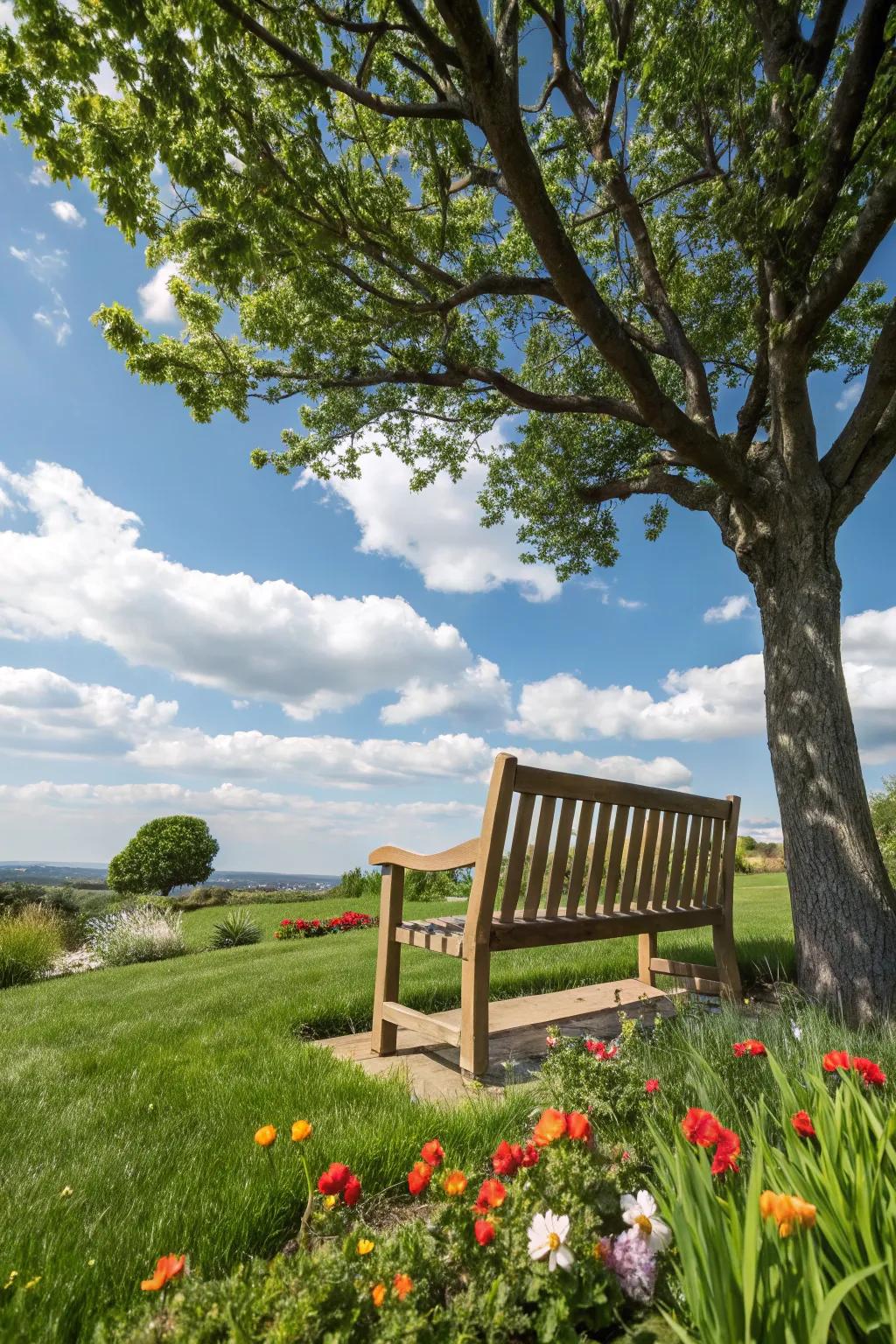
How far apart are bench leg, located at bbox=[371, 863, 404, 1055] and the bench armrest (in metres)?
0.10

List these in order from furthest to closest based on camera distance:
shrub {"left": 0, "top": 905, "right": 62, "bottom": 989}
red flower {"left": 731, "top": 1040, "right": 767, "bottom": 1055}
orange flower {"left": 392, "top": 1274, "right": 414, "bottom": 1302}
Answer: shrub {"left": 0, "top": 905, "right": 62, "bottom": 989} < red flower {"left": 731, "top": 1040, "right": 767, "bottom": 1055} < orange flower {"left": 392, "top": 1274, "right": 414, "bottom": 1302}

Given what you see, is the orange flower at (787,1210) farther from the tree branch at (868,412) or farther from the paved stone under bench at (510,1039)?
the tree branch at (868,412)

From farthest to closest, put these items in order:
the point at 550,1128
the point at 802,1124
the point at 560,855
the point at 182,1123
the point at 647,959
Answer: the point at 647,959
the point at 560,855
the point at 182,1123
the point at 802,1124
the point at 550,1128

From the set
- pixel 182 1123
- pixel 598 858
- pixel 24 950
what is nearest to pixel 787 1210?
pixel 182 1123

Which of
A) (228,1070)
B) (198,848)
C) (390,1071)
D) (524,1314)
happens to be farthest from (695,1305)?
(198,848)

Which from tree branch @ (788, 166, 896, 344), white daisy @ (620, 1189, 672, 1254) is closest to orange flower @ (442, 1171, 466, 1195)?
white daisy @ (620, 1189, 672, 1254)

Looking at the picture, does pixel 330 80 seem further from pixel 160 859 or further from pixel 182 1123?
pixel 160 859

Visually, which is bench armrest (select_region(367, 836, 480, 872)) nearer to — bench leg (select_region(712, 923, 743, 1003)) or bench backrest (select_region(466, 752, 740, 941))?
bench backrest (select_region(466, 752, 740, 941))

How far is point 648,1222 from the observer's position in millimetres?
1535

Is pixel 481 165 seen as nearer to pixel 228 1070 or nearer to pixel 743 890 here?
pixel 228 1070

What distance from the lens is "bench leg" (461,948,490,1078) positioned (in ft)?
10.2

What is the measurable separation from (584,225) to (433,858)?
25.8 ft

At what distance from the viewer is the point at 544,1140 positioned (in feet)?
5.24

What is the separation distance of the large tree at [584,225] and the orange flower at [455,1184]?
152 inches
